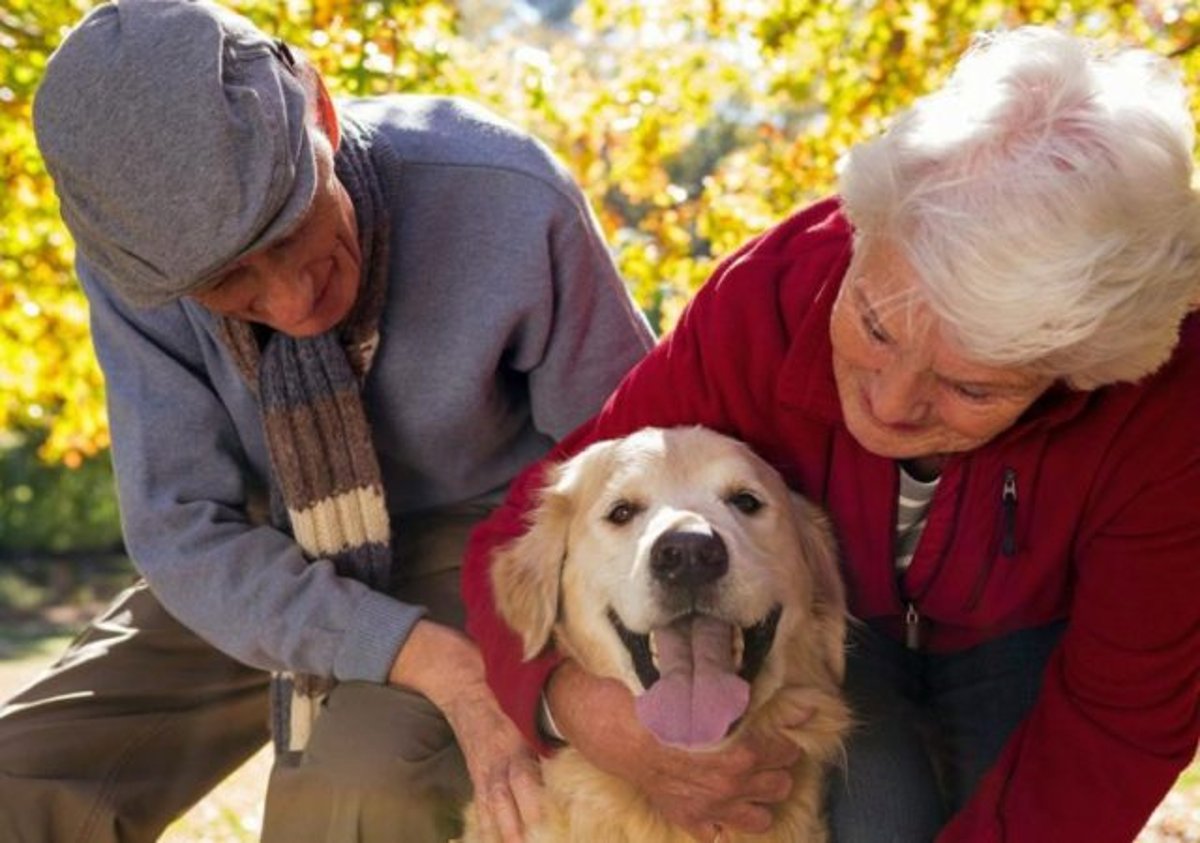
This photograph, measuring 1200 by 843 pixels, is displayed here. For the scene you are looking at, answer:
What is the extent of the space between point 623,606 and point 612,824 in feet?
1.21

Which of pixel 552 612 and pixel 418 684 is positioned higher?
pixel 552 612

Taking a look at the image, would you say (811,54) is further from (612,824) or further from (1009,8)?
(612,824)

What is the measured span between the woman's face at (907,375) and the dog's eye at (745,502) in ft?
0.76

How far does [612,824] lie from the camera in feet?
8.45

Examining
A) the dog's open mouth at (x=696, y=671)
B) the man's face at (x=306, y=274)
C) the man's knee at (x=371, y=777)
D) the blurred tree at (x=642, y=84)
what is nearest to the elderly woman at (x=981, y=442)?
the dog's open mouth at (x=696, y=671)

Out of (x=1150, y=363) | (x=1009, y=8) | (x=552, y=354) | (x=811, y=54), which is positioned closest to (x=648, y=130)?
(x=811, y=54)

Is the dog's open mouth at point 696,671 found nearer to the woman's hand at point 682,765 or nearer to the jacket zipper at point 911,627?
the woman's hand at point 682,765

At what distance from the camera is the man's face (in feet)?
8.59

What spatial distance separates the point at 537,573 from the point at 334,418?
0.53m

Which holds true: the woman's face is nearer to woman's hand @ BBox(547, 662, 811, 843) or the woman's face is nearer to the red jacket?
the red jacket

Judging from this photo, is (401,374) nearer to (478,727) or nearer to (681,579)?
(478,727)

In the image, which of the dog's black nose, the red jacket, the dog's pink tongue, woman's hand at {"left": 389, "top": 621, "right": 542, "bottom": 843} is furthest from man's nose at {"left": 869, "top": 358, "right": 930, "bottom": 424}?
woman's hand at {"left": 389, "top": 621, "right": 542, "bottom": 843}

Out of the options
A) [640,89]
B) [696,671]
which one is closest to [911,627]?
[696,671]

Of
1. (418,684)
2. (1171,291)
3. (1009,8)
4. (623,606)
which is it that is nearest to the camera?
(1171,291)
